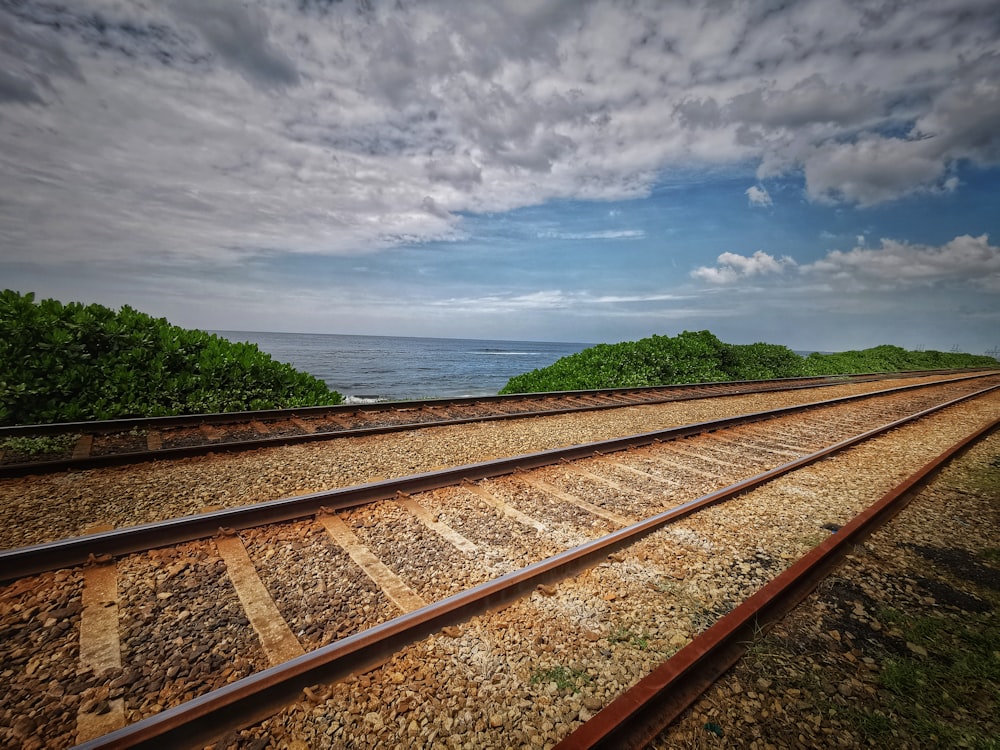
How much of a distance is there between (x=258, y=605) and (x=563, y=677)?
1.87 meters

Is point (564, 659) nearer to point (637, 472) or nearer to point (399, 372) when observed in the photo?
point (637, 472)

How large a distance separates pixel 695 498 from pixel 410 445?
3774mm

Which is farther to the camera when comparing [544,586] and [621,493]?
[621,493]

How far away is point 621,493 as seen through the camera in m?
4.64

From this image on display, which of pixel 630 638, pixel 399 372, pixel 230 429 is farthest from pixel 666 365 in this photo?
pixel 399 372

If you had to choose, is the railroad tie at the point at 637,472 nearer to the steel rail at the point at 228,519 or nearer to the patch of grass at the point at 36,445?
the steel rail at the point at 228,519

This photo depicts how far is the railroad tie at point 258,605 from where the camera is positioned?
2289 millimetres

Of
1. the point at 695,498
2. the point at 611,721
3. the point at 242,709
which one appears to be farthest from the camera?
the point at 695,498

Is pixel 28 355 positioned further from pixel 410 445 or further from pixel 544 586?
pixel 544 586

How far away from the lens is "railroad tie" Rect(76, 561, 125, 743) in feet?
6.02

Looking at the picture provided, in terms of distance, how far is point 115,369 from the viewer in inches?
293

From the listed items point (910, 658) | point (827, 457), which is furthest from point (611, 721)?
point (827, 457)

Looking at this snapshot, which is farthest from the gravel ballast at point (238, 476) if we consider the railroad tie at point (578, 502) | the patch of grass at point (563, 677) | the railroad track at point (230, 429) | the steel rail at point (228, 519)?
the patch of grass at point (563, 677)

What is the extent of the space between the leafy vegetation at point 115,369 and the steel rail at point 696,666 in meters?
8.32
